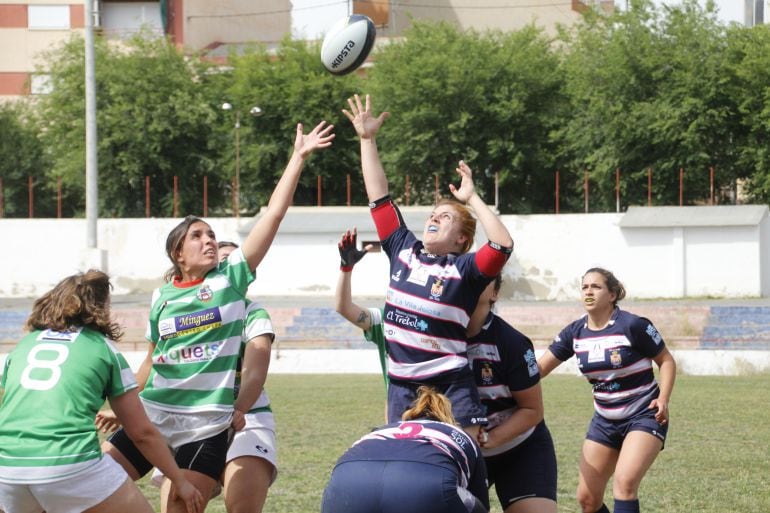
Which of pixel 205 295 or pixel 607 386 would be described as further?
pixel 607 386

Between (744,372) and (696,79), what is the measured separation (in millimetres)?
19986

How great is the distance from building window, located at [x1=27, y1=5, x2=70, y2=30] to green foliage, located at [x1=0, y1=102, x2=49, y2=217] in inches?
318

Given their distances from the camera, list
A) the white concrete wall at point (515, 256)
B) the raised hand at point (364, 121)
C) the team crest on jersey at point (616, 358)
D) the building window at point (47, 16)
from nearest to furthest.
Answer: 1. the raised hand at point (364, 121)
2. the team crest on jersey at point (616, 358)
3. the white concrete wall at point (515, 256)
4. the building window at point (47, 16)

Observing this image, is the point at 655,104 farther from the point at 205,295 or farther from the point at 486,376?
the point at 205,295

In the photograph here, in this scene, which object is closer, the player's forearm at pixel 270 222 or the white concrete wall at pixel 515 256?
the player's forearm at pixel 270 222

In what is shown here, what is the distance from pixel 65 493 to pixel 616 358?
384 cm

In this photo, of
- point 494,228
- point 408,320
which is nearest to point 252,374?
point 408,320

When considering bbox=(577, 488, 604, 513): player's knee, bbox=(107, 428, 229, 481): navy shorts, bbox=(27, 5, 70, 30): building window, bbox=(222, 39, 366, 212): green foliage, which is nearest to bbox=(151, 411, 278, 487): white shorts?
bbox=(107, 428, 229, 481): navy shorts

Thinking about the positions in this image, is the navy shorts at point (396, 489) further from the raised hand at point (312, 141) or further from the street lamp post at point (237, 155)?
the street lamp post at point (237, 155)

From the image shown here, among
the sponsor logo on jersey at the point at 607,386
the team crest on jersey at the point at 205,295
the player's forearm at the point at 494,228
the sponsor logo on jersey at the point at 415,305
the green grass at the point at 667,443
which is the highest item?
the player's forearm at the point at 494,228

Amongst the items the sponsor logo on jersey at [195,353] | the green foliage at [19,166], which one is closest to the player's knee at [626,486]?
the sponsor logo on jersey at [195,353]

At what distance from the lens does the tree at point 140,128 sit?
144 feet

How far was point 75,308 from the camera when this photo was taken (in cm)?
462

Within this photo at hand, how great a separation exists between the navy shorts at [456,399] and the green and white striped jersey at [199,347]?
911 millimetres
